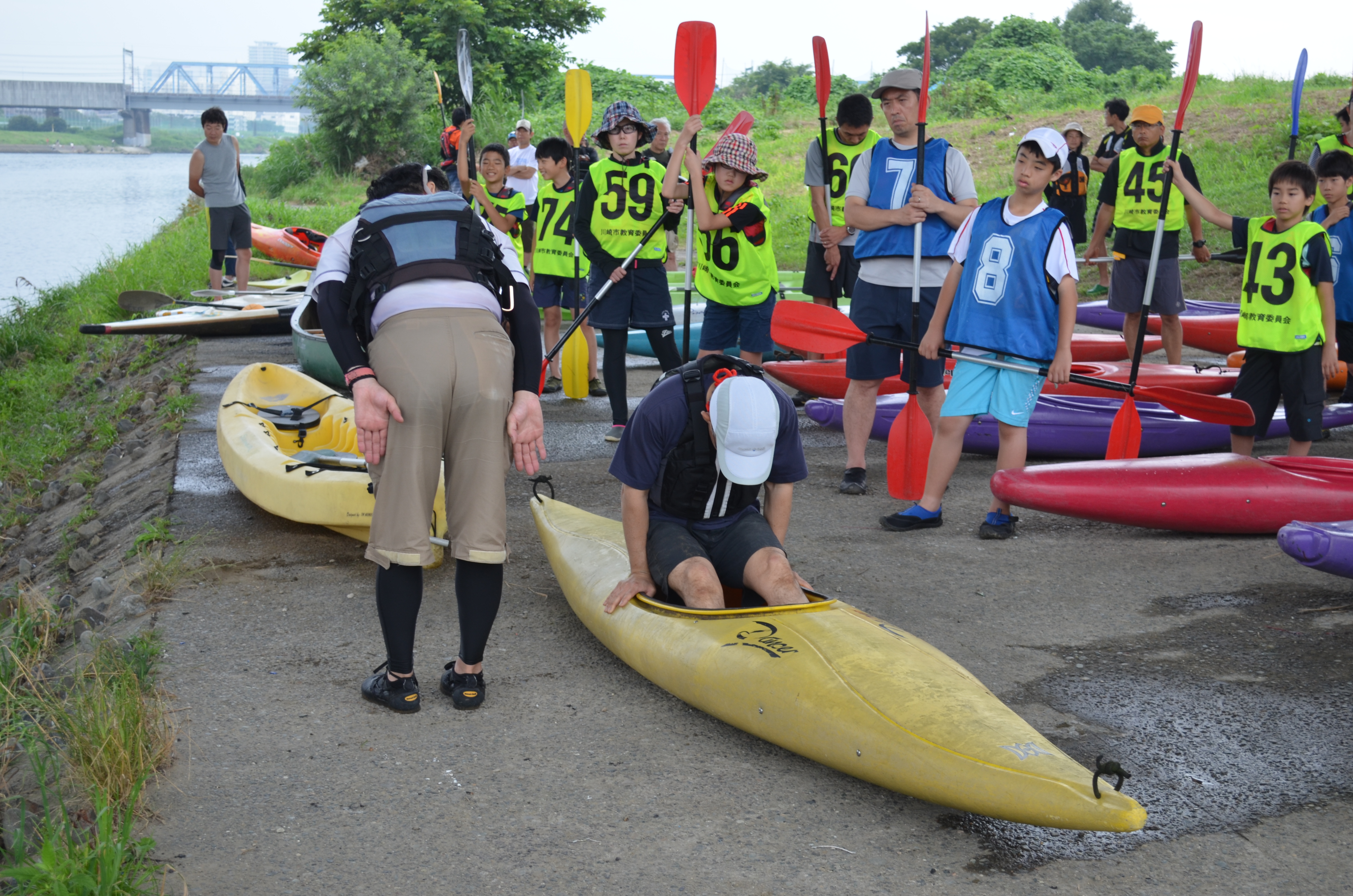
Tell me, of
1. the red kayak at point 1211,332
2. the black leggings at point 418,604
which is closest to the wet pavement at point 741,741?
the black leggings at point 418,604

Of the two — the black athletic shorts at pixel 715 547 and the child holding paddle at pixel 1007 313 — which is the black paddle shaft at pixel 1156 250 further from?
the black athletic shorts at pixel 715 547

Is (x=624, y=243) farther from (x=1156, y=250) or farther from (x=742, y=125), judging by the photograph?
(x=1156, y=250)

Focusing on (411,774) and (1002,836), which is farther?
(411,774)

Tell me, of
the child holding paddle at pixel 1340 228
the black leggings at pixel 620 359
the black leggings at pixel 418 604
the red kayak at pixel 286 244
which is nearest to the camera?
the black leggings at pixel 418 604

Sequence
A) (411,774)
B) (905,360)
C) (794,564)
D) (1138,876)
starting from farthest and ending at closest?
(905,360) < (794,564) < (411,774) < (1138,876)

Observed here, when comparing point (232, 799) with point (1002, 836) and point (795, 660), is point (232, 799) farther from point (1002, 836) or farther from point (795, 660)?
point (1002, 836)

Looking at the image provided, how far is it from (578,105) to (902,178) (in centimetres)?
234

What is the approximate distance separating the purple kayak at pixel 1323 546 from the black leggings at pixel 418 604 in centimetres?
251

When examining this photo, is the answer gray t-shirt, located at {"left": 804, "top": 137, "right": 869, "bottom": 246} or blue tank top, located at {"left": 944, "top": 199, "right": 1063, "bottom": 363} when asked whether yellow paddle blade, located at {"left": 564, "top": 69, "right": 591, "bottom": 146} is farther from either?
blue tank top, located at {"left": 944, "top": 199, "right": 1063, "bottom": 363}

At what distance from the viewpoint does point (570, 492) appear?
512 centimetres

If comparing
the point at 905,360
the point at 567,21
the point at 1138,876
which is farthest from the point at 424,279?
the point at 567,21

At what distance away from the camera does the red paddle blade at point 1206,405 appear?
4.71 m

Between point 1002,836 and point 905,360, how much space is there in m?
2.92

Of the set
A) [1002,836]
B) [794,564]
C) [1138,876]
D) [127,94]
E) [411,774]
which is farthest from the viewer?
[127,94]
